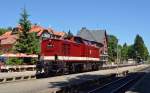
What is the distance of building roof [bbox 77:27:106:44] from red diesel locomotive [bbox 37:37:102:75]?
81779 millimetres

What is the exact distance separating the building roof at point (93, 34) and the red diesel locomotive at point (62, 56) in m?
81.8

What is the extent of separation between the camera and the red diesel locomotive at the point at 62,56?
38.7 meters

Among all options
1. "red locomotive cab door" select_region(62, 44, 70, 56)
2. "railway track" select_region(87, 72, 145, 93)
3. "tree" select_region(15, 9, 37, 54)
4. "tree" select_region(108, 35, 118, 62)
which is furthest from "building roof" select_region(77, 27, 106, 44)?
"railway track" select_region(87, 72, 145, 93)

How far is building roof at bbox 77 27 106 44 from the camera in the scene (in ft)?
432

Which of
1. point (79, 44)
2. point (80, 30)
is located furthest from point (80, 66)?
point (80, 30)

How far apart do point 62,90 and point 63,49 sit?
734 inches

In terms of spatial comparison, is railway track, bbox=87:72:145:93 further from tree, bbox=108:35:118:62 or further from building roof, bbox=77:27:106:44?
tree, bbox=108:35:118:62

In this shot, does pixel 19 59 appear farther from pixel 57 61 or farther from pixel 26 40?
pixel 57 61

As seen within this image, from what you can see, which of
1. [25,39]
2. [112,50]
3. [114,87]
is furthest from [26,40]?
[112,50]

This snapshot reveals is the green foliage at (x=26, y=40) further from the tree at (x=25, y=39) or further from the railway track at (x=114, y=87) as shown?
the railway track at (x=114, y=87)

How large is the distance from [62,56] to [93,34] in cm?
9818

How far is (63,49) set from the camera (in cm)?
4100

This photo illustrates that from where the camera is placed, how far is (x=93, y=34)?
138250mm

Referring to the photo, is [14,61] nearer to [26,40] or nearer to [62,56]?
[26,40]
